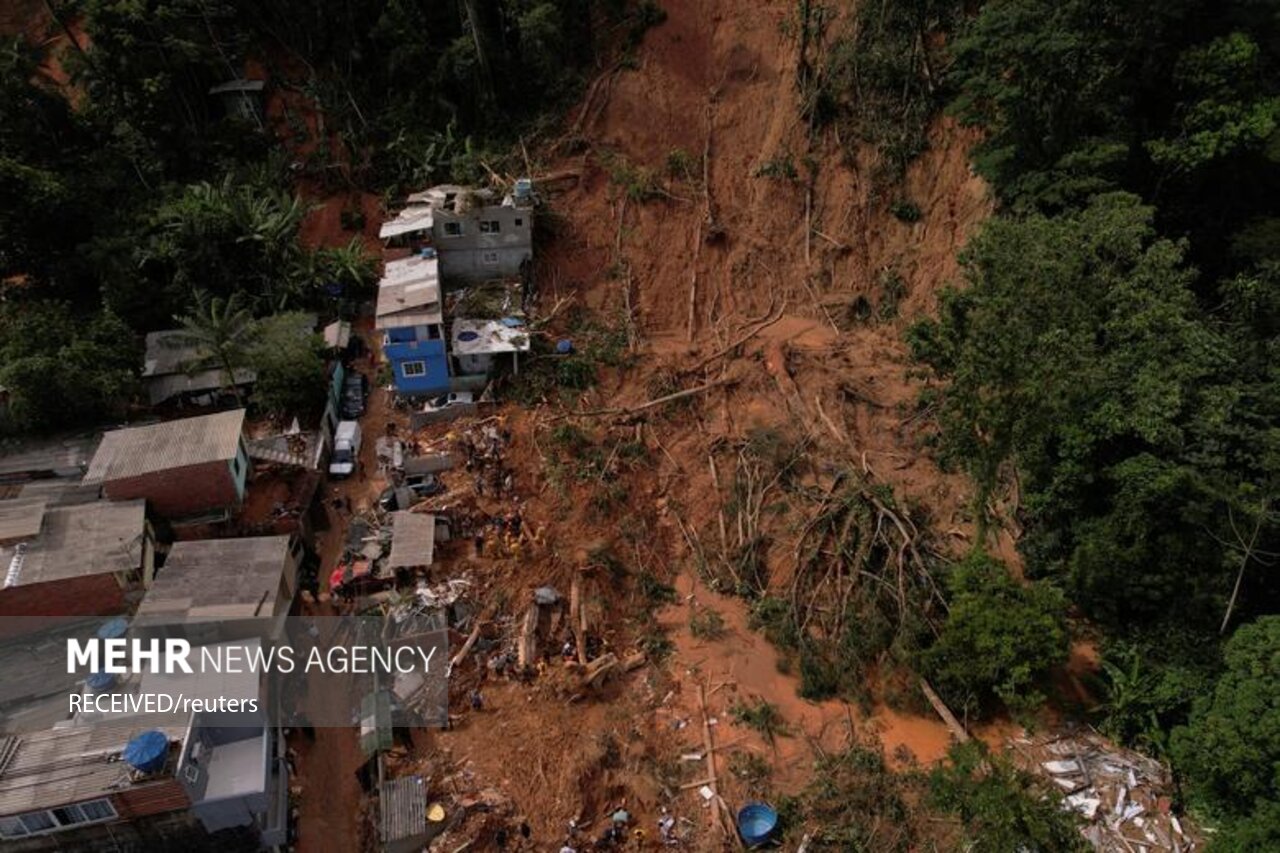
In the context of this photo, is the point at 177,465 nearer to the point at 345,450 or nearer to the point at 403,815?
the point at 345,450

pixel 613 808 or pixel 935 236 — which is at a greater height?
pixel 935 236

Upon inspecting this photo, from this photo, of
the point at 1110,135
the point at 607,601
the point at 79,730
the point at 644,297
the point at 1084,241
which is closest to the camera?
the point at 79,730

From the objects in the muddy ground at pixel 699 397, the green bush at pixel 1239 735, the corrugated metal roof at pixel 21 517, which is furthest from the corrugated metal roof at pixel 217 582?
the green bush at pixel 1239 735

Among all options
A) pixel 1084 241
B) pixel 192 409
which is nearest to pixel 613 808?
pixel 1084 241

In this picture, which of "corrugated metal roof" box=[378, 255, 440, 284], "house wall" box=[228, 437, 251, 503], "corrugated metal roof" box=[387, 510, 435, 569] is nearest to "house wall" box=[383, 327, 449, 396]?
"corrugated metal roof" box=[378, 255, 440, 284]

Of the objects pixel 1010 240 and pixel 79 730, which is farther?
pixel 1010 240

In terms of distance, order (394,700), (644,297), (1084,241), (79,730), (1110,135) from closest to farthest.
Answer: (79,730)
(394,700)
(1084,241)
(1110,135)
(644,297)

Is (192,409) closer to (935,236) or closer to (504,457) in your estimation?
(504,457)
